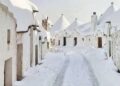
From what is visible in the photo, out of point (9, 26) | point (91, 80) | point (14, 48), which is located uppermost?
point (9, 26)

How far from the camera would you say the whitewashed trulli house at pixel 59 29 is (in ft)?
210

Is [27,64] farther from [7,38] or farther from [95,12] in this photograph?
[95,12]

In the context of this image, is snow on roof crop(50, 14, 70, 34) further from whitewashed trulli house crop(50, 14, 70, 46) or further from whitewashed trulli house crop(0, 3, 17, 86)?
whitewashed trulli house crop(0, 3, 17, 86)

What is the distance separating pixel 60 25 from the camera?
66.5 meters

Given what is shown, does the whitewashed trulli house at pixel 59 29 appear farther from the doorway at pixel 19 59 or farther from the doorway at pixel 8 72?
the doorway at pixel 8 72

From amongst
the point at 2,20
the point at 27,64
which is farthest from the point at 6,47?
the point at 27,64

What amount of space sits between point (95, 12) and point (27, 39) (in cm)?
3526

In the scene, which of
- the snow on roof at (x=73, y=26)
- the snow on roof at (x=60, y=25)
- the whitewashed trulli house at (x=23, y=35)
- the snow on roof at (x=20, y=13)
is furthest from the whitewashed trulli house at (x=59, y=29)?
the snow on roof at (x=20, y=13)

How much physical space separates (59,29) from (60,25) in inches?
65.1

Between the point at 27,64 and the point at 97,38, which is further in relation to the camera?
the point at 97,38

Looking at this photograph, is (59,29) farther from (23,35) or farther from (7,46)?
(7,46)

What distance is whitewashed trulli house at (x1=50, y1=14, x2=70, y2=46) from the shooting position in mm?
63856

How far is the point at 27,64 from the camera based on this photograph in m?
26.3

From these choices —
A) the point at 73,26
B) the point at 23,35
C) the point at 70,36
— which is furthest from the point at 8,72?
the point at 73,26
